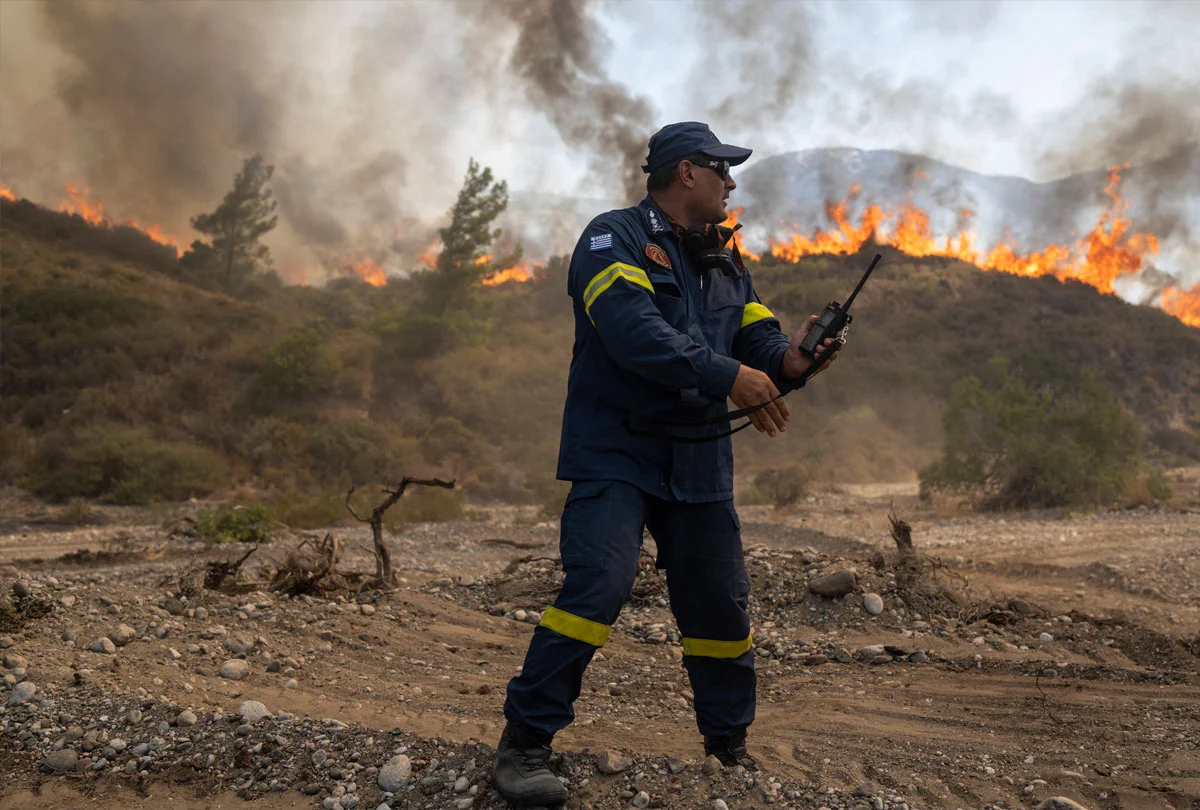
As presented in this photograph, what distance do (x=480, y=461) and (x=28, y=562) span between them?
10.5 m

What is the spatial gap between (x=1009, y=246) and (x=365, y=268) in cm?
3404

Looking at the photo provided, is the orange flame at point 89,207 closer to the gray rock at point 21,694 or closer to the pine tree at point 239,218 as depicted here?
the pine tree at point 239,218

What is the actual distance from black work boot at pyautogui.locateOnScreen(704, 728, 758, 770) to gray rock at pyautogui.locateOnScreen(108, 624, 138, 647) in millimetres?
2911

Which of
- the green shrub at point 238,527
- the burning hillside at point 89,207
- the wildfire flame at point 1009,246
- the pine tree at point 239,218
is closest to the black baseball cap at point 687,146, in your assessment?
A: the green shrub at point 238,527

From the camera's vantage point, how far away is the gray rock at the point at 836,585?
16.3 ft

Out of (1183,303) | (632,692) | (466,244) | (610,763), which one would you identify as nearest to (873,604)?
(632,692)

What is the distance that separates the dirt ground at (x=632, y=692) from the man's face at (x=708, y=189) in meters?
1.76

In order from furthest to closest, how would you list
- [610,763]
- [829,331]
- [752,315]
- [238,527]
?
[238,527]
[752,315]
[829,331]
[610,763]

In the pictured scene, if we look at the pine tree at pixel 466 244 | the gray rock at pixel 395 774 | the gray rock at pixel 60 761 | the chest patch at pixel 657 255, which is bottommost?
the gray rock at pixel 60 761

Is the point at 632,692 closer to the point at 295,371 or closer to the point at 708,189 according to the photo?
the point at 708,189

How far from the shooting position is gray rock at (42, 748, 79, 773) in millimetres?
2789

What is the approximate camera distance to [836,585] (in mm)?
4973

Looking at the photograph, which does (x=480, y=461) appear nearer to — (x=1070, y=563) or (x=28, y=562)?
(x=28, y=562)

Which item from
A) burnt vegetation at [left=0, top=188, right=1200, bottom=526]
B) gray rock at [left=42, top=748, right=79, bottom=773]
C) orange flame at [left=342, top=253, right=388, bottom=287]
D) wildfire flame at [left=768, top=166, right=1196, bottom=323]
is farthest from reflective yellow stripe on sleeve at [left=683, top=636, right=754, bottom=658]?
orange flame at [left=342, top=253, right=388, bottom=287]
